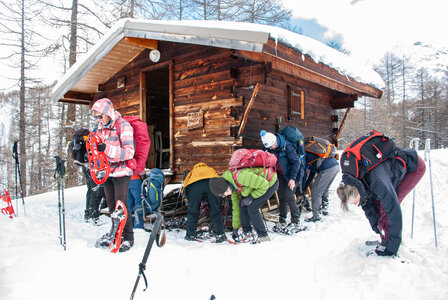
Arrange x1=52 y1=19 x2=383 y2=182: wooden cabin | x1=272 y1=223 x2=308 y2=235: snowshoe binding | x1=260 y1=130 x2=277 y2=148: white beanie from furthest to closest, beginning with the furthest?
x1=260 y1=130 x2=277 y2=148: white beanie, x1=272 y1=223 x2=308 y2=235: snowshoe binding, x1=52 y1=19 x2=383 y2=182: wooden cabin

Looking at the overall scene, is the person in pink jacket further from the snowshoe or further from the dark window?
the dark window

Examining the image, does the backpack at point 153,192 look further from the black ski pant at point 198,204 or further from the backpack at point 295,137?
the backpack at point 295,137

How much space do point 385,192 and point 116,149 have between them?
10.2 feet

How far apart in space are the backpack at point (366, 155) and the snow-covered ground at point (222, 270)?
96cm

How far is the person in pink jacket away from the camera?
141 inches

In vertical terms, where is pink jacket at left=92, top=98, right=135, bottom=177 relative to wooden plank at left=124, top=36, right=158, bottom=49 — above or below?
below

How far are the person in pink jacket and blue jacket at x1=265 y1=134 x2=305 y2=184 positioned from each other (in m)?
2.81

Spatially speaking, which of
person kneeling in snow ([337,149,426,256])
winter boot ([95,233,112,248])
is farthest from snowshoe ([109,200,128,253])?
Answer: person kneeling in snow ([337,149,426,256])

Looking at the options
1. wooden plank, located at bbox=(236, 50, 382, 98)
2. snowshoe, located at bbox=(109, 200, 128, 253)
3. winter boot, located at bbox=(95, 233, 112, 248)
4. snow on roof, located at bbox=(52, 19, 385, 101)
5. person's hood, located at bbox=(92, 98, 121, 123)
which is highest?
snow on roof, located at bbox=(52, 19, 385, 101)

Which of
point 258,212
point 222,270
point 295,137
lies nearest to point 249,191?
point 258,212

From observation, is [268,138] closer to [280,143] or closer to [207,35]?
[280,143]

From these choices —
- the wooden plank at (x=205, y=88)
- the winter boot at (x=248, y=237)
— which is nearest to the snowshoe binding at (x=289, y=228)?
the winter boot at (x=248, y=237)

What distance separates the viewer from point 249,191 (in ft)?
14.9

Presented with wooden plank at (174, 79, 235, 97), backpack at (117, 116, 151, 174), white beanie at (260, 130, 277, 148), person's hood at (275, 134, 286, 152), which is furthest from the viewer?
wooden plank at (174, 79, 235, 97)
